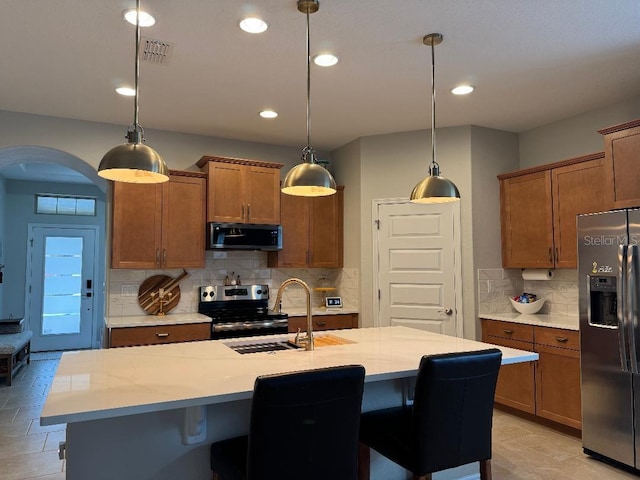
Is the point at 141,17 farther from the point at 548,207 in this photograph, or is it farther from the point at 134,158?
the point at 548,207

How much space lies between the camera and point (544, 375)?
3969 millimetres

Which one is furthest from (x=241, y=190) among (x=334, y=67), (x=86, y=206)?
(x=86, y=206)

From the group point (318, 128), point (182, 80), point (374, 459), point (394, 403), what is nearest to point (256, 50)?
point (182, 80)

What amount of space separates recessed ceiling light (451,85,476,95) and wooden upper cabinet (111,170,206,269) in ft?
8.16

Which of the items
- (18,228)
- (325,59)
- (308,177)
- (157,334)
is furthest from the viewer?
(18,228)

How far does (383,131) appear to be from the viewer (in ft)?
16.1

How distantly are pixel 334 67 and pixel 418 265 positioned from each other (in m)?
2.26

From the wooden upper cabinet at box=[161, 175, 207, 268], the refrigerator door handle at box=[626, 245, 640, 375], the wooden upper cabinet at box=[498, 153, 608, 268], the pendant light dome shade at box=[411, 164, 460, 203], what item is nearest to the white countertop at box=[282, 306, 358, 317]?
the wooden upper cabinet at box=[161, 175, 207, 268]

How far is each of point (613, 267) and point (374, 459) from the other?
210 cm

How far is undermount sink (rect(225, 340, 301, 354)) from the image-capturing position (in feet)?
8.94

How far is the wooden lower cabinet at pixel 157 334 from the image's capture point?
4.02 meters

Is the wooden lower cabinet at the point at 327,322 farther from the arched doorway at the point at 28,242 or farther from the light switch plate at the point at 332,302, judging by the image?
the arched doorway at the point at 28,242

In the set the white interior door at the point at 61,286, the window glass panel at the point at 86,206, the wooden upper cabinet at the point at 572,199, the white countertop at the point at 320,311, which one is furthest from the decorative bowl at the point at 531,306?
the window glass panel at the point at 86,206

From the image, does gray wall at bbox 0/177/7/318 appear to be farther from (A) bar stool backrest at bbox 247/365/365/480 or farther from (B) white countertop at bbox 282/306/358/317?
(A) bar stool backrest at bbox 247/365/365/480
